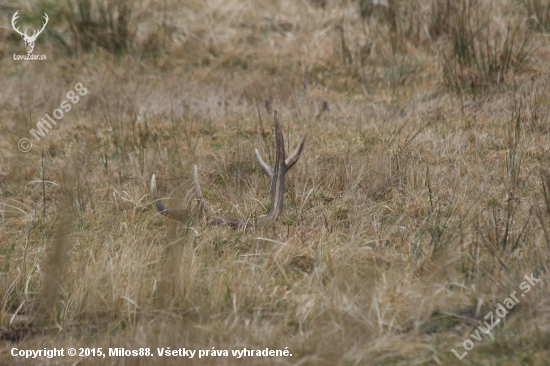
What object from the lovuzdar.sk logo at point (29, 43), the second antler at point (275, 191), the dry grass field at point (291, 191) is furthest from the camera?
the lovuzdar.sk logo at point (29, 43)

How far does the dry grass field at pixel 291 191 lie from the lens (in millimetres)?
2580

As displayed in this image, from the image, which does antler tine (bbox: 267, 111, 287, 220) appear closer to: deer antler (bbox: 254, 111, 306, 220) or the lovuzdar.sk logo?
deer antler (bbox: 254, 111, 306, 220)

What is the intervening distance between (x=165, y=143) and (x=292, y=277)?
7.72 feet

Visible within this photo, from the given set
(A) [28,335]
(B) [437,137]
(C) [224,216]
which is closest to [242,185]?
(C) [224,216]

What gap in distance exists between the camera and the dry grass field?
258 centimetres

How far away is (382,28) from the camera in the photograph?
24.4 feet

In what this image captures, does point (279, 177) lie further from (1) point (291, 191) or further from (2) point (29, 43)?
(2) point (29, 43)

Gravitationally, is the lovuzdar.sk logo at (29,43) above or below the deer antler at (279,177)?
above

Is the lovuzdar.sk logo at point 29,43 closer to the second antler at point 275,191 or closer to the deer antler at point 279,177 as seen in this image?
the second antler at point 275,191

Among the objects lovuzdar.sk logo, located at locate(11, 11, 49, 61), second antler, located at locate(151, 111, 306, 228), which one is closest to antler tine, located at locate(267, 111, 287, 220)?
second antler, located at locate(151, 111, 306, 228)

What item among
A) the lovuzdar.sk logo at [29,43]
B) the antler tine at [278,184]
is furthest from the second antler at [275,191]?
the lovuzdar.sk logo at [29,43]

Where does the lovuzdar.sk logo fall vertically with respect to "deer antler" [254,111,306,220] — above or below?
above

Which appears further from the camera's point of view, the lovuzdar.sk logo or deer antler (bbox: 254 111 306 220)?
the lovuzdar.sk logo

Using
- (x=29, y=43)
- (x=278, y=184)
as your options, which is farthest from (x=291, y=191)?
(x=29, y=43)
